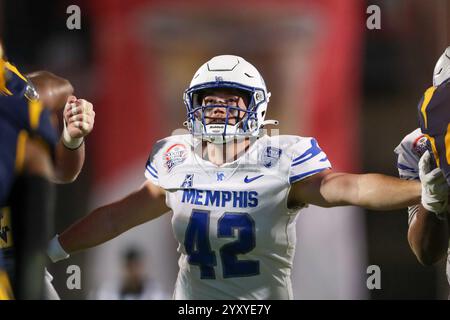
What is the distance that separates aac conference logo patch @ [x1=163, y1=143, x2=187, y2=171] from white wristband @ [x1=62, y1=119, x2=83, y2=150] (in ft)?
0.91

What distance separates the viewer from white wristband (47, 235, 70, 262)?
2.54 meters

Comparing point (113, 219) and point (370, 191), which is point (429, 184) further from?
point (113, 219)

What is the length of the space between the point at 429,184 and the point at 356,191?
0.75 feet

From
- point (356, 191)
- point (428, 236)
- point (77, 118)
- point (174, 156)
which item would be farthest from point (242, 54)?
point (428, 236)

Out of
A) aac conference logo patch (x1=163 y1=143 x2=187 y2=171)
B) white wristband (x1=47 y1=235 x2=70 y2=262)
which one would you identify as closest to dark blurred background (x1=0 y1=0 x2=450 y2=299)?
white wristband (x1=47 y1=235 x2=70 y2=262)

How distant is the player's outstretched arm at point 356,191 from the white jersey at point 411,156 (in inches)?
13.0

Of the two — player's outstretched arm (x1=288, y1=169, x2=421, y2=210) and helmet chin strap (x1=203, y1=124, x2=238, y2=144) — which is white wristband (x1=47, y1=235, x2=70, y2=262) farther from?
player's outstretched arm (x1=288, y1=169, x2=421, y2=210)

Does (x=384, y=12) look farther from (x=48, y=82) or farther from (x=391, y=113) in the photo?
(x=48, y=82)

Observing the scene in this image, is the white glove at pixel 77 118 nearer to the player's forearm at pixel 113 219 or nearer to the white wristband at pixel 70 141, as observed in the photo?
the white wristband at pixel 70 141

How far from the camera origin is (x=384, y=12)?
2744 millimetres

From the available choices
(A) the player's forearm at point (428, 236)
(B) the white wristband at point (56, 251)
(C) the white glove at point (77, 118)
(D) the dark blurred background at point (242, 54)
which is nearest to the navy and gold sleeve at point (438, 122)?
(A) the player's forearm at point (428, 236)

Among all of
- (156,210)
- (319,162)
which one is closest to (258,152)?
(319,162)

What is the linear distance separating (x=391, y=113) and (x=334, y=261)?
547 millimetres

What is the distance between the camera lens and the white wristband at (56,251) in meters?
2.54
